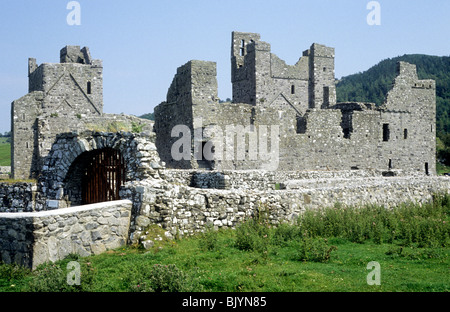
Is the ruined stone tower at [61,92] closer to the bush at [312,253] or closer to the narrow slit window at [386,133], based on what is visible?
the narrow slit window at [386,133]

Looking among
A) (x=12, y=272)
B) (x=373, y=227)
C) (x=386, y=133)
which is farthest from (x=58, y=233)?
(x=386, y=133)

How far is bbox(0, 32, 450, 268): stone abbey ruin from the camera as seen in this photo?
959 cm

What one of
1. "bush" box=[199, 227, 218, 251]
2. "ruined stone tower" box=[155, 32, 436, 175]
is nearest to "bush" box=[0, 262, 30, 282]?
"bush" box=[199, 227, 218, 251]

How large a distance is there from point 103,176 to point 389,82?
8935cm

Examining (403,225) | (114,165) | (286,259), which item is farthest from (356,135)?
(286,259)

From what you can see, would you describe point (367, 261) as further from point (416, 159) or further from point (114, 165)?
point (416, 159)

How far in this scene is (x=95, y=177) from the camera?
44.2 feet

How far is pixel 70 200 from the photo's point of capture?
13477 millimetres

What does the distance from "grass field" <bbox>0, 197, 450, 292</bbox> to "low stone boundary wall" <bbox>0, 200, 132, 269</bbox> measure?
0.28 m

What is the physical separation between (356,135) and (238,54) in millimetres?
18832

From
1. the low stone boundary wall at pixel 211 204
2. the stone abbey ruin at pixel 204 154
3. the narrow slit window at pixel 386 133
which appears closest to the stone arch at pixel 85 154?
the stone abbey ruin at pixel 204 154

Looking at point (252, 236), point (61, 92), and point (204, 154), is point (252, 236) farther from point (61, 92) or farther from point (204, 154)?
point (61, 92)

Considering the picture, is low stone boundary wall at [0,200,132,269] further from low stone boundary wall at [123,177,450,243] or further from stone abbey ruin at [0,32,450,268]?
low stone boundary wall at [123,177,450,243]

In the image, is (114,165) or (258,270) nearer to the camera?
(258,270)
